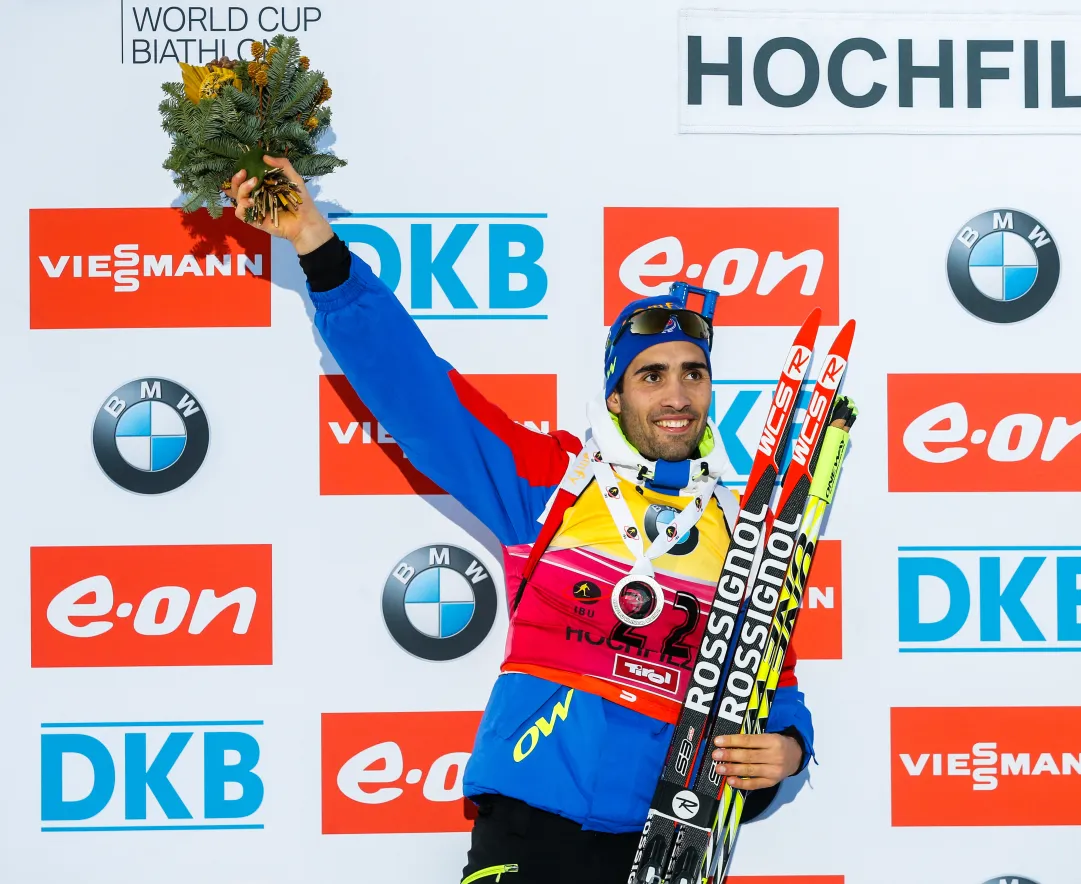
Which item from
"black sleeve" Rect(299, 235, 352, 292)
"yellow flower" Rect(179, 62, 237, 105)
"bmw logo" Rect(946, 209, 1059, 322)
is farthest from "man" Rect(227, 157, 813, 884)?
"bmw logo" Rect(946, 209, 1059, 322)

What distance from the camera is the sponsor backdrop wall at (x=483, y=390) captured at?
7.16 ft

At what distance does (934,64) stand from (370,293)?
1411 mm

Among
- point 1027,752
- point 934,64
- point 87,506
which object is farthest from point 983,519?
point 87,506

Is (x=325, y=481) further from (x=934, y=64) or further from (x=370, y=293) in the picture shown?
(x=934, y=64)

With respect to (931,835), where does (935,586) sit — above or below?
above

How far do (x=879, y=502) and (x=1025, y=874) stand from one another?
0.93 meters

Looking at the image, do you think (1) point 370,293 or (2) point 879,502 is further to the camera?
(2) point 879,502

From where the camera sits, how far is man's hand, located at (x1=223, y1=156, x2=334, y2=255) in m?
1.78

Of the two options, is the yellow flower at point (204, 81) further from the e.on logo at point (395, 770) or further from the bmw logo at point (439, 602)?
the e.on logo at point (395, 770)

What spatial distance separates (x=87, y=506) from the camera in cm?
218

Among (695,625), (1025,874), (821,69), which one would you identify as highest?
(821,69)

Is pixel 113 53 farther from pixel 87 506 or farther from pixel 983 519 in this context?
pixel 983 519

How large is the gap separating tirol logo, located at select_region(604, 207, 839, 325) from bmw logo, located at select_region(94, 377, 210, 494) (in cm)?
97

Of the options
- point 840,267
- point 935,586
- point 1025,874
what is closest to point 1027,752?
point 1025,874
